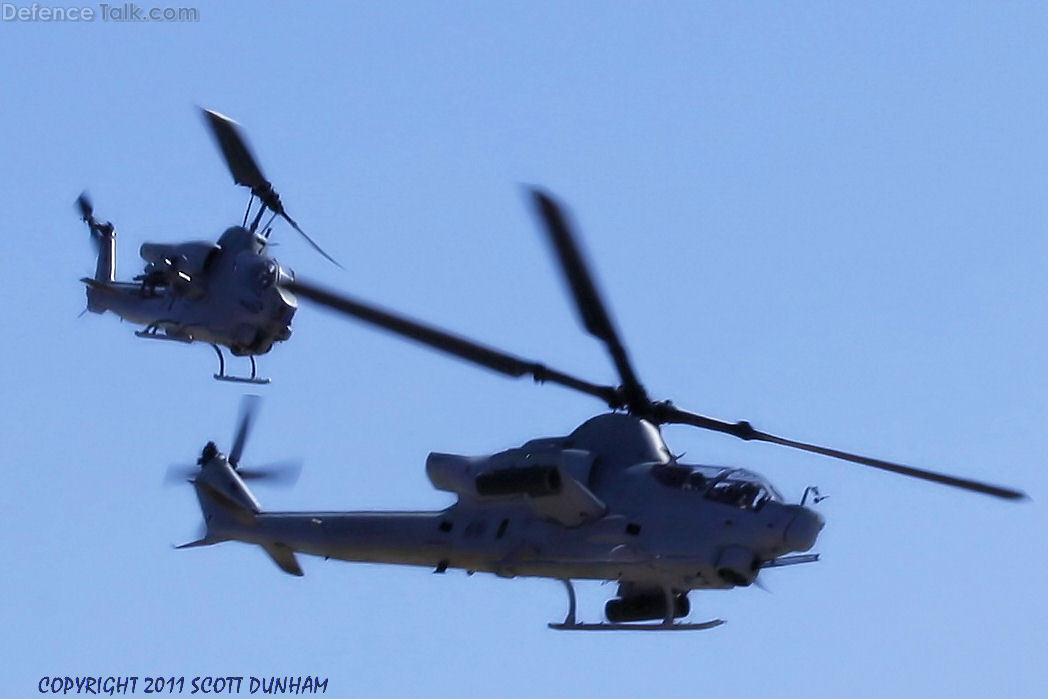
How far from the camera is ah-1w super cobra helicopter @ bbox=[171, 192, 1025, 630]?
24.0 metres

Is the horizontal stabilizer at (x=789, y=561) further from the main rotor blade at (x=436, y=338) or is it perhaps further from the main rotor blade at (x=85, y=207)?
the main rotor blade at (x=85, y=207)

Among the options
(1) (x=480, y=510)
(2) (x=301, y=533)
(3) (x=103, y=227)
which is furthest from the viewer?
(3) (x=103, y=227)

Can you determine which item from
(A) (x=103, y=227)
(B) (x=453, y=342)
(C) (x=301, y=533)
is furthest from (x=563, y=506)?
(A) (x=103, y=227)

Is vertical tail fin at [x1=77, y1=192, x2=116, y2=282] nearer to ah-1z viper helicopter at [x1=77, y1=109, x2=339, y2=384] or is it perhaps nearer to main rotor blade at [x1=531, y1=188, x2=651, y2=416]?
ah-1z viper helicopter at [x1=77, y1=109, x2=339, y2=384]

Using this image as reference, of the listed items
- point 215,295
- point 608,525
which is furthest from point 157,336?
point 608,525

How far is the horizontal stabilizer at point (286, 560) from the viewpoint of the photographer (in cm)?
2842

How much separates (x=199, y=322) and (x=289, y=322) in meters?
1.37

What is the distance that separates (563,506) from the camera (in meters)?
25.2

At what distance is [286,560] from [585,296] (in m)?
7.49

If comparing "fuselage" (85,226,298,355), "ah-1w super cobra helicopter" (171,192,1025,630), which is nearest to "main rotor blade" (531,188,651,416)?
"ah-1w super cobra helicopter" (171,192,1025,630)

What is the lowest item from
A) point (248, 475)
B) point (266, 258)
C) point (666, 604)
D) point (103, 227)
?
point (666, 604)

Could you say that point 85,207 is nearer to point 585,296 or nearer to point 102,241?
point 102,241

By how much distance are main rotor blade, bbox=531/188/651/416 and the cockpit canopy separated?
108 centimetres

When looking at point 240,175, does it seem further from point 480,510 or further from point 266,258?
point 480,510
